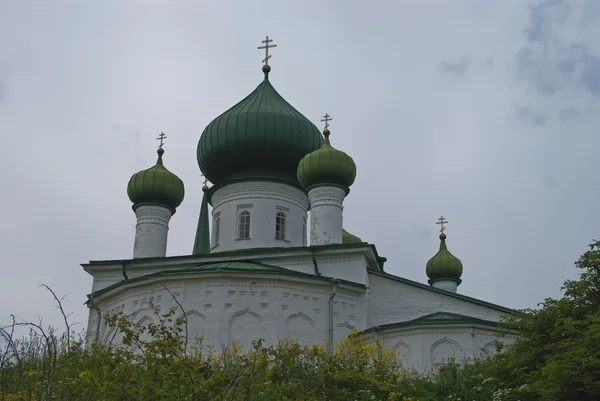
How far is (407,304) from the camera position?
647 inches

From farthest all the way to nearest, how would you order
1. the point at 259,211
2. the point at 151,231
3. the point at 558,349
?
the point at 151,231, the point at 259,211, the point at 558,349

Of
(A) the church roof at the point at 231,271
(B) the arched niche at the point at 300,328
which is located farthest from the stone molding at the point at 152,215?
(B) the arched niche at the point at 300,328

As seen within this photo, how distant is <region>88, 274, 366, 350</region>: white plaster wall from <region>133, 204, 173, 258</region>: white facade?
3308 mm

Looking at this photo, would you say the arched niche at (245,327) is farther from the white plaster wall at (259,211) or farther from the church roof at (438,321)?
the white plaster wall at (259,211)

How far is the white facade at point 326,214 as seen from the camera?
16531mm

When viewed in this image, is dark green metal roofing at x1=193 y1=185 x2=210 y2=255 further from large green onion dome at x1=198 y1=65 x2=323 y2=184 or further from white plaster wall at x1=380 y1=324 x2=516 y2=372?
white plaster wall at x1=380 y1=324 x2=516 y2=372

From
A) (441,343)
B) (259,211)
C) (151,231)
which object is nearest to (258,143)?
(259,211)

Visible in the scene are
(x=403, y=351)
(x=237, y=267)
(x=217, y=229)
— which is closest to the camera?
(x=237, y=267)

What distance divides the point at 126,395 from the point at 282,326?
8.42 metres

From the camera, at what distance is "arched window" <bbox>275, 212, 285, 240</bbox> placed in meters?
18.0

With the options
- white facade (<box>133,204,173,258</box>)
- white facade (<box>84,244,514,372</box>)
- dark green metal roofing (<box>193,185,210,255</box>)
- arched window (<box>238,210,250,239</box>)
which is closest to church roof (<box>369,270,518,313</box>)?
white facade (<box>84,244,514,372</box>)

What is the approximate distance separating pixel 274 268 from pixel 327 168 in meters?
3.13

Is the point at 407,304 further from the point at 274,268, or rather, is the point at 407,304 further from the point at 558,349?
the point at 558,349

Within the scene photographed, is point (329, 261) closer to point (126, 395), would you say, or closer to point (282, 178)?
point (282, 178)
